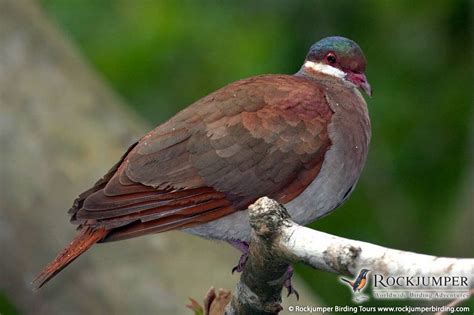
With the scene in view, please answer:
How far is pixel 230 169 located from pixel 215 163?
6 cm

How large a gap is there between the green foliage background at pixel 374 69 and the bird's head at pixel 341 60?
2.27m

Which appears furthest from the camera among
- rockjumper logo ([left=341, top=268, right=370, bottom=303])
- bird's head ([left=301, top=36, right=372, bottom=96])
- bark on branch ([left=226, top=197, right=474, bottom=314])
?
bird's head ([left=301, top=36, right=372, bottom=96])

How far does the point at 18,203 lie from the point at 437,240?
273 centimetres

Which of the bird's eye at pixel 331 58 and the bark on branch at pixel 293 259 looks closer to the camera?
the bark on branch at pixel 293 259

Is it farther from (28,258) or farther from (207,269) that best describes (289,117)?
(28,258)

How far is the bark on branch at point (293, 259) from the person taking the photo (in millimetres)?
3047

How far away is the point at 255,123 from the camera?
4.67 metres

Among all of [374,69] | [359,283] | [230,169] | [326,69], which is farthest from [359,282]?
[374,69]

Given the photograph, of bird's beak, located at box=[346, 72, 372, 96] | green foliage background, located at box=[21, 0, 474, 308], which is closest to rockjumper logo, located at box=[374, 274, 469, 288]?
bird's beak, located at box=[346, 72, 372, 96]

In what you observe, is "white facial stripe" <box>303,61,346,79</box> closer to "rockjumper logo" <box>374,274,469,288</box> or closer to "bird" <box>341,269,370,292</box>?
"bird" <box>341,269,370,292</box>

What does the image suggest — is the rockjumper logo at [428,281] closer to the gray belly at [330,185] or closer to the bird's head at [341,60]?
the gray belly at [330,185]

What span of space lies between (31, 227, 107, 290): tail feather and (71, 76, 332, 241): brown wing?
4 centimetres

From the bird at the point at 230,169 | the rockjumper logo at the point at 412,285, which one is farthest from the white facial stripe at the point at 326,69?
the rockjumper logo at the point at 412,285

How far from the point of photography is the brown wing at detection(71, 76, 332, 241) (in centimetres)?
445
